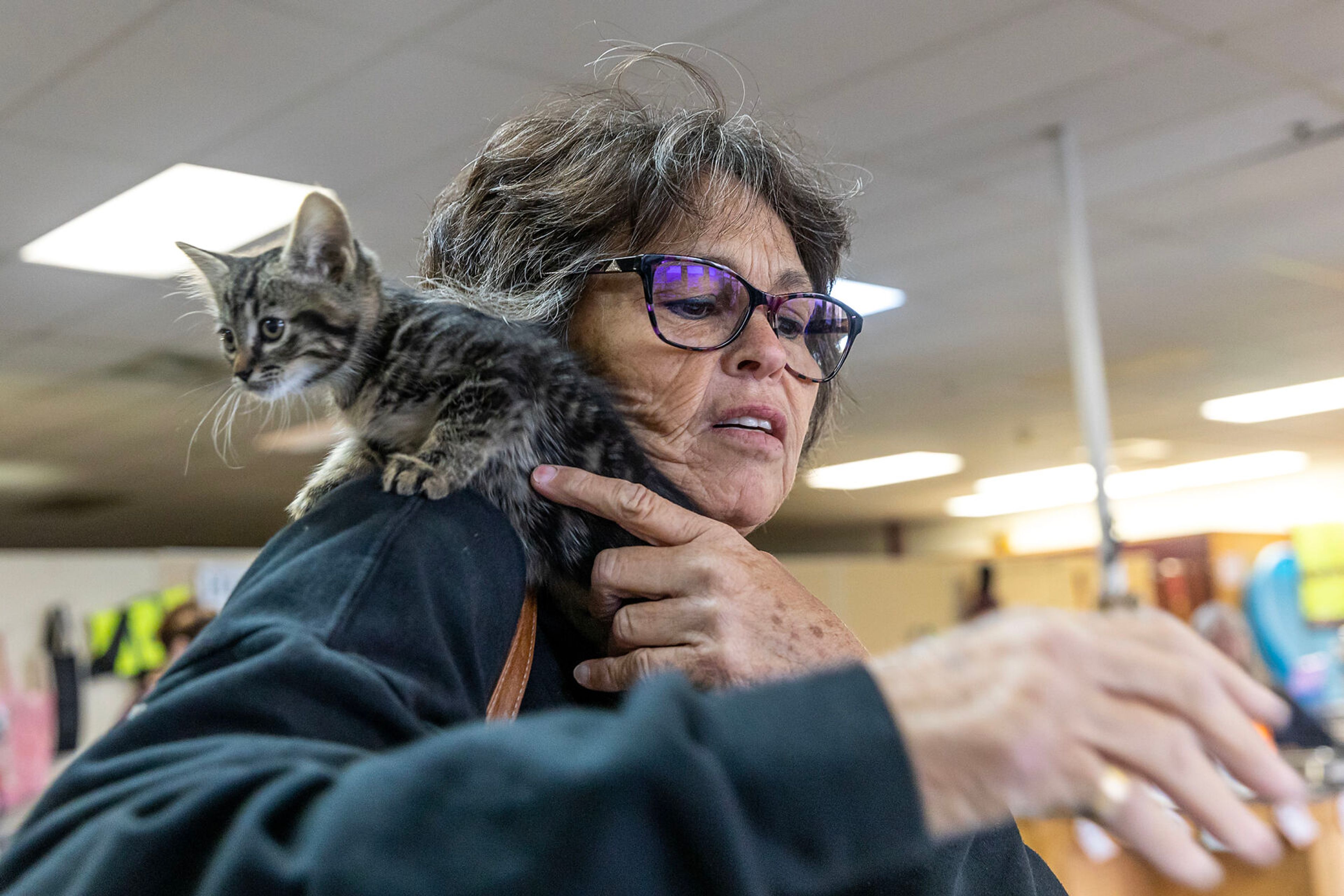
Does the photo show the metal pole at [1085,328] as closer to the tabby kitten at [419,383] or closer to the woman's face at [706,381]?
the woman's face at [706,381]

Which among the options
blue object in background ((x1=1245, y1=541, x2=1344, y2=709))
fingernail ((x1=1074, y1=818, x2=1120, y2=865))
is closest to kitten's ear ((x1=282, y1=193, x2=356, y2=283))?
fingernail ((x1=1074, y1=818, x2=1120, y2=865))

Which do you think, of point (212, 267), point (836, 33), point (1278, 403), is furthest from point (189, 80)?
point (1278, 403)

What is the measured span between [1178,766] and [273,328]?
1.12 metres

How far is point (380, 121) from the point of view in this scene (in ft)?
12.5

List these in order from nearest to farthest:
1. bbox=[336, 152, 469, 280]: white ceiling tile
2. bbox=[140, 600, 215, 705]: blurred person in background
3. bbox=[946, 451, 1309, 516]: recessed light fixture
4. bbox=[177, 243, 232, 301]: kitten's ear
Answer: bbox=[177, 243, 232, 301]: kitten's ear
bbox=[336, 152, 469, 280]: white ceiling tile
bbox=[140, 600, 215, 705]: blurred person in background
bbox=[946, 451, 1309, 516]: recessed light fixture

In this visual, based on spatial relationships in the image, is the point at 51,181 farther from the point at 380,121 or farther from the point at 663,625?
the point at 663,625

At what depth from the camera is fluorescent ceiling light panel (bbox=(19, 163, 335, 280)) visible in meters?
4.23

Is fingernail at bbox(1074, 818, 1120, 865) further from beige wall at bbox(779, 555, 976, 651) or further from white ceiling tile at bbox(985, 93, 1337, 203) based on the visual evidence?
beige wall at bbox(779, 555, 976, 651)

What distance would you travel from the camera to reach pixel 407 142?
156 inches

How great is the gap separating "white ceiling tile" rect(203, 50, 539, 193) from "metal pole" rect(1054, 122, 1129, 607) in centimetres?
209

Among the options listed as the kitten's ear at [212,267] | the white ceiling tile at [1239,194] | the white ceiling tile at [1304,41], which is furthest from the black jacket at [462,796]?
the white ceiling tile at [1239,194]

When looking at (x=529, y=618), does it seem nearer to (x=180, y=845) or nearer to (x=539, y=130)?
(x=180, y=845)

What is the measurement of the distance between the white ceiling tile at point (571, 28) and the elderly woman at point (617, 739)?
241 centimetres

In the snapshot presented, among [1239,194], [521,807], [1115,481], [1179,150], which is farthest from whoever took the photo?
[1115,481]
